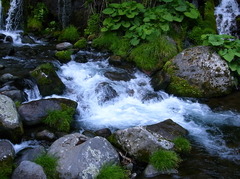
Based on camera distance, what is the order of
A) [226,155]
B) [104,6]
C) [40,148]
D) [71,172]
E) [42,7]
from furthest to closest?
[42,7]
[104,6]
[226,155]
[40,148]
[71,172]

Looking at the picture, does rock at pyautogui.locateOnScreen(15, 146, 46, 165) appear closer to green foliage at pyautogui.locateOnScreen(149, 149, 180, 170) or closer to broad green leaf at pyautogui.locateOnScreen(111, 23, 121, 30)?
green foliage at pyautogui.locateOnScreen(149, 149, 180, 170)

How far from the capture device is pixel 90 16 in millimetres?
12602

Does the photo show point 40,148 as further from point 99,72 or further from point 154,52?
point 154,52

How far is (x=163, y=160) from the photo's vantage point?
5.31 meters

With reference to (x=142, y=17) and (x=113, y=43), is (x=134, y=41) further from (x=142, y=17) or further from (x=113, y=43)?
(x=142, y=17)

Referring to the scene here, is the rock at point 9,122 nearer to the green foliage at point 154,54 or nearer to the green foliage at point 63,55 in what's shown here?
the green foliage at point 63,55

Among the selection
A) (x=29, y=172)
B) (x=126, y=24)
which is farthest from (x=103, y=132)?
(x=126, y=24)

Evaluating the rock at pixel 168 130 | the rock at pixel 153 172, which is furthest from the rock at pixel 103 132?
the rock at pixel 153 172

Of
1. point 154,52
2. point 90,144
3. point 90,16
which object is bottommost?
point 90,144

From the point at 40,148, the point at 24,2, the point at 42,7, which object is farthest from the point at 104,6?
the point at 40,148

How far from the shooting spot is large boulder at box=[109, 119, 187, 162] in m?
5.67

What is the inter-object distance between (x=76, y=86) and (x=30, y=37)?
5074 mm

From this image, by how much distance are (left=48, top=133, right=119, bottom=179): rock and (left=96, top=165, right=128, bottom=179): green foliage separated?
0.09m

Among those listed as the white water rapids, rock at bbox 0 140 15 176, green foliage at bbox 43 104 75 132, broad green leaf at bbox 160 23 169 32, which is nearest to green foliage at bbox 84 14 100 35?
broad green leaf at bbox 160 23 169 32
